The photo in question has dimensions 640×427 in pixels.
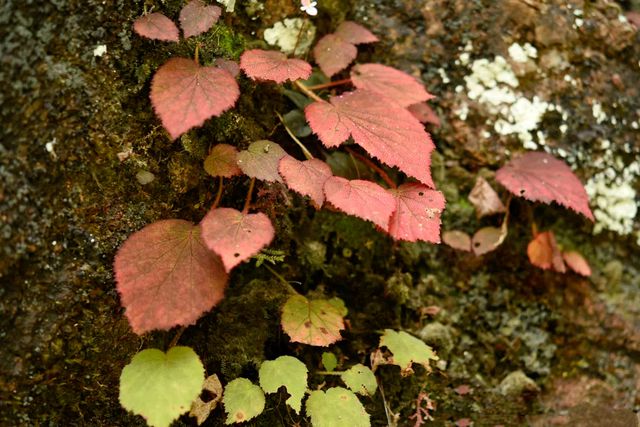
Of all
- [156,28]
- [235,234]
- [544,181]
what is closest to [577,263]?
[544,181]

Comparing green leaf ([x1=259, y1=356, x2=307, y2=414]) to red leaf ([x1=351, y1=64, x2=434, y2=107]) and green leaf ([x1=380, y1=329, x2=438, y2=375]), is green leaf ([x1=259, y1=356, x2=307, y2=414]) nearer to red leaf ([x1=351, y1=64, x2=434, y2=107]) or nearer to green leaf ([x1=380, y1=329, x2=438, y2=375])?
green leaf ([x1=380, y1=329, x2=438, y2=375])

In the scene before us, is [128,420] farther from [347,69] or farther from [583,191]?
[583,191]

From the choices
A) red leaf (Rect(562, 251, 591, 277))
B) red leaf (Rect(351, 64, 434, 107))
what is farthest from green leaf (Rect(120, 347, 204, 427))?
red leaf (Rect(562, 251, 591, 277))

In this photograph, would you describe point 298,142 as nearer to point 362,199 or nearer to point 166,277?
point 362,199

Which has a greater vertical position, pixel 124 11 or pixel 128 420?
pixel 124 11

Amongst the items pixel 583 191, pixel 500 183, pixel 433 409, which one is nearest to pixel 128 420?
pixel 433 409

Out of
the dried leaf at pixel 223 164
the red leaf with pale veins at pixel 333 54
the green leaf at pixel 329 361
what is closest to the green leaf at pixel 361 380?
the green leaf at pixel 329 361
